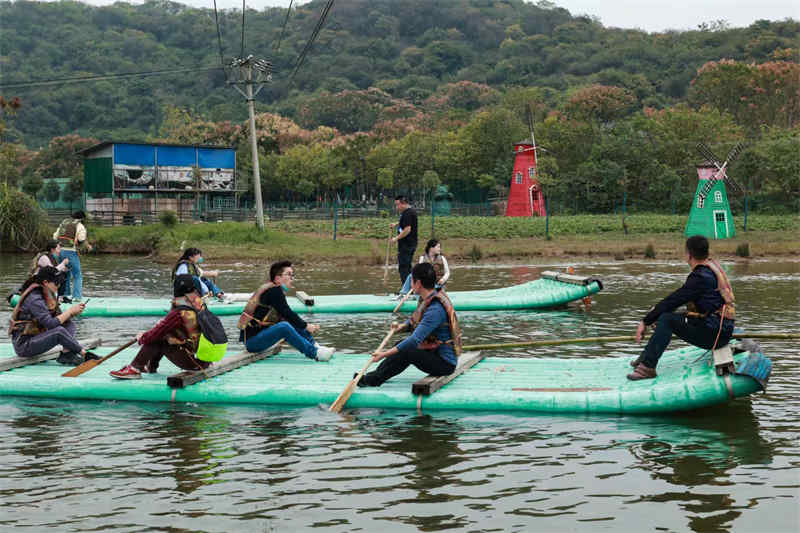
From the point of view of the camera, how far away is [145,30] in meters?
162

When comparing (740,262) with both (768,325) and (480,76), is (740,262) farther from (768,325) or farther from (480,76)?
(480,76)

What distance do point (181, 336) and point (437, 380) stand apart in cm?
295

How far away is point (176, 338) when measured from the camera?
9930mm

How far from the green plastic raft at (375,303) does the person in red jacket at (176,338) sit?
21.4 ft

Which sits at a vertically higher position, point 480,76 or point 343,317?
point 480,76

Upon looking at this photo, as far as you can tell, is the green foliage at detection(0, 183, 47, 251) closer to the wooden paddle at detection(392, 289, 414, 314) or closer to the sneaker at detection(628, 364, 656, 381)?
the wooden paddle at detection(392, 289, 414, 314)

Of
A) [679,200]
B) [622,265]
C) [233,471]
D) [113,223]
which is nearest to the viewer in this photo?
[233,471]

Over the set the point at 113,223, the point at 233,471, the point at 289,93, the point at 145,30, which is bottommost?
the point at 233,471

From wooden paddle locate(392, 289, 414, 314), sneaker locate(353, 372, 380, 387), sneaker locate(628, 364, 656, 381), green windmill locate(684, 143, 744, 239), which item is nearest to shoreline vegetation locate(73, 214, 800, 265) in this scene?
green windmill locate(684, 143, 744, 239)

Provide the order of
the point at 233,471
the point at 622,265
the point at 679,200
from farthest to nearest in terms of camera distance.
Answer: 1. the point at 679,200
2. the point at 622,265
3. the point at 233,471

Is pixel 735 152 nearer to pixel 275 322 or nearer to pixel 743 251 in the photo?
pixel 743 251

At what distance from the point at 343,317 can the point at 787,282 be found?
1270cm

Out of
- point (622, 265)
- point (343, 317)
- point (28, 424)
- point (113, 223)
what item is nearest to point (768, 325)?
point (343, 317)

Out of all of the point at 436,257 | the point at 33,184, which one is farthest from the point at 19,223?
the point at 33,184
